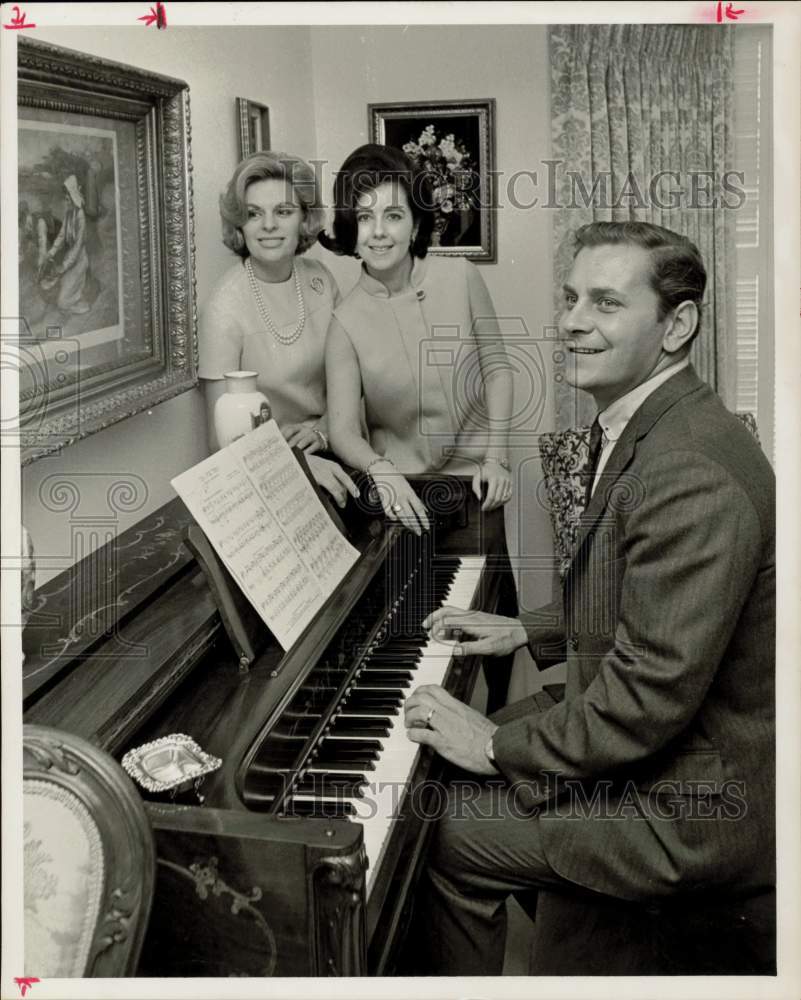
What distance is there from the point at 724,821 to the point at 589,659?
1.14 ft

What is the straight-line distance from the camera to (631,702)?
1.70 meters

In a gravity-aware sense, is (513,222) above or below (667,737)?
above

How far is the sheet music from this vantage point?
165 centimetres

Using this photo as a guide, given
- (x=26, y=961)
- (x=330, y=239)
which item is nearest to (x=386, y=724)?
(x=26, y=961)

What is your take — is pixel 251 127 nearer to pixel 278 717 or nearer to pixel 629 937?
pixel 278 717

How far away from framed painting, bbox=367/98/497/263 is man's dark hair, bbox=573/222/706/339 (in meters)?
0.20

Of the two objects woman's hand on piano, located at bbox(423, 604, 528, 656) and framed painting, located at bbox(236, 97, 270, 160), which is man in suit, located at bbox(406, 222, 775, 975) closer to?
woman's hand on piano, located at bbox(423, 604, 528, 656)

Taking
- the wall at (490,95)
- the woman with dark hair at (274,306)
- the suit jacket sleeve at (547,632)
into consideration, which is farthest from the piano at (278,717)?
the wall at (490,95)

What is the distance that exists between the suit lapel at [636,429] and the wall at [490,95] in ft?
0.48

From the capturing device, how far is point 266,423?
1.85 m

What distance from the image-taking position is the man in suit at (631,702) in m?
1.70

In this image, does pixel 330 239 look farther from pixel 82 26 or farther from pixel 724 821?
pixel 724 821

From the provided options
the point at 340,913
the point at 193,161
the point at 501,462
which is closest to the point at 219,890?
the point at 340,913

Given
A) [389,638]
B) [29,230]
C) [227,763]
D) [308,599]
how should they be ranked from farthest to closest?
[389,638] < [308,599] < [29,230] < [227,763]
